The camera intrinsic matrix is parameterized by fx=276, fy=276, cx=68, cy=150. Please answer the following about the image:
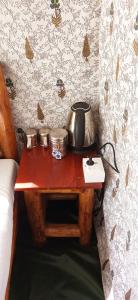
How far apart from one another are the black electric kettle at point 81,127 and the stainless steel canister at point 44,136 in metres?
0.13

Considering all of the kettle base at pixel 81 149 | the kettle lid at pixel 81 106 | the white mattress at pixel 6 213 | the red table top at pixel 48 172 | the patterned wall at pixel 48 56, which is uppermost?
the patterned wall at pixel 48 56

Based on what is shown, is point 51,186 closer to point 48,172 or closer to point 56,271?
point 48,172

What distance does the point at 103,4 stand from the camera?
3.51 ft

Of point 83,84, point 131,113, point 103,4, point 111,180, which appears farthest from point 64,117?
point 131,113

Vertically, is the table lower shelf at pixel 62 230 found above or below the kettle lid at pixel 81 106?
below

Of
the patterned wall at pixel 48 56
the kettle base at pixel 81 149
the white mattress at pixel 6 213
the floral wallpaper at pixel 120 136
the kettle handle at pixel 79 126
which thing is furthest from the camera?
the kettle base at pixel 81 149

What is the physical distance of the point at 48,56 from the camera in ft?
4.01

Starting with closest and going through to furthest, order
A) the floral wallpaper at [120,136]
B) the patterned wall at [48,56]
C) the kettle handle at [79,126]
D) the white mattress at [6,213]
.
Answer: the floral wallpaper at [120,136], the white mattress at [6,213], the patterned wall at [48,56], the kettle handle at [79,126]

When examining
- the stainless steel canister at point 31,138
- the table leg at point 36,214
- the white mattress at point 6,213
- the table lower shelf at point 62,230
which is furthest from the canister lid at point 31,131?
the table lower shelf at point 62,230

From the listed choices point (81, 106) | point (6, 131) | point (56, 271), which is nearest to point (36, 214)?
point (56, 271)

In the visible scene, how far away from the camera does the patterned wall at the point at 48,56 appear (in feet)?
3.66

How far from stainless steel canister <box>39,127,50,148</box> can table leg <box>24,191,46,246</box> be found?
289 mm

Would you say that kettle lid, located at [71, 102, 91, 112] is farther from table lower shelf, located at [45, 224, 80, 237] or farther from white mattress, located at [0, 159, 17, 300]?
table lower shelf, located at [45, 224, 80, 237]

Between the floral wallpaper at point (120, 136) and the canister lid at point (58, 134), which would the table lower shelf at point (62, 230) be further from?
the canister lid at point (58, 134)
